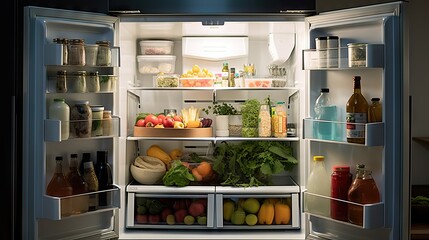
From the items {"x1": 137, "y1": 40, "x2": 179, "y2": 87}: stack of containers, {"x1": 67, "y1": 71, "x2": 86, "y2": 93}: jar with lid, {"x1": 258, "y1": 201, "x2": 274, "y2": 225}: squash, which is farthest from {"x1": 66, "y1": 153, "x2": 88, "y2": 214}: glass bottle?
{"x1": 258, "y1": 201, "x2": 274, "y2": 225}: squash

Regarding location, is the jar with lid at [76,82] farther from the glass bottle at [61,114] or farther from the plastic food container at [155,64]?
the plastic food container at [155,64]

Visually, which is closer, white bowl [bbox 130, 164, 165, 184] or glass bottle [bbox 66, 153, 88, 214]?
glass bottle [bbox 66, 153, 88, 214]

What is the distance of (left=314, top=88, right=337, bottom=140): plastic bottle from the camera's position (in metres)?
2.38

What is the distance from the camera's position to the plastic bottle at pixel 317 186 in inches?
95.4

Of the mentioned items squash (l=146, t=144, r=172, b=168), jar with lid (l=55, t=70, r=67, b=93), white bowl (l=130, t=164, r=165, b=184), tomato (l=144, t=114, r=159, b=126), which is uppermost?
jar with lid (l=55, t=70, r=67, b=93)

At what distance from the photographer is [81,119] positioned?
7.66 feet

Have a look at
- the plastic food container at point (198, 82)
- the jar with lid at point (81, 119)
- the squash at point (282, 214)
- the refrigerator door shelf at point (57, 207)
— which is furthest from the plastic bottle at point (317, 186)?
the jar with lid at point (81, 119)

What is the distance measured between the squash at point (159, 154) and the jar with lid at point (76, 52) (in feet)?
3.00

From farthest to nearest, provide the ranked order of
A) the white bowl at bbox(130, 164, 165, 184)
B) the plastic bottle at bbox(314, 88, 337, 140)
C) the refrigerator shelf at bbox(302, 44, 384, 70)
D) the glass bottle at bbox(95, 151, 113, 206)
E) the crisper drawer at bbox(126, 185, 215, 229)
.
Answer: the white bowl at bbox(130, 164, 165, 184)
the crisper drawer at bbox(126, 185, 215, 229)
the glass bottle at bbox(95, 151, 113, 206)
the plastic bottle at bbox(314, 88, 337, 140)
the refrigerator shelf at bbox(302, 44, 384, 70)

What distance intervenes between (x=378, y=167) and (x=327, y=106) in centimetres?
36

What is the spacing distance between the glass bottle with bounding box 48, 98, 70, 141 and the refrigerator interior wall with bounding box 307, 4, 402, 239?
→ 1.11 m

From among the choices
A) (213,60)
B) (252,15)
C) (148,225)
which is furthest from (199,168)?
(252,15)

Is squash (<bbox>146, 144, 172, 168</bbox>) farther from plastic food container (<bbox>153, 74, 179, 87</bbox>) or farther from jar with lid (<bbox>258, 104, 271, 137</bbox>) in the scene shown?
jar with lid (<bbox>258, 104, 271, 137</bbox>)

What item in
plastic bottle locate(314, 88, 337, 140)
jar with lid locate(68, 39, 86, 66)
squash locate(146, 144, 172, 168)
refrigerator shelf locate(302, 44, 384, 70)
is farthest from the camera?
squash locate(146, 144, 172, 168)
